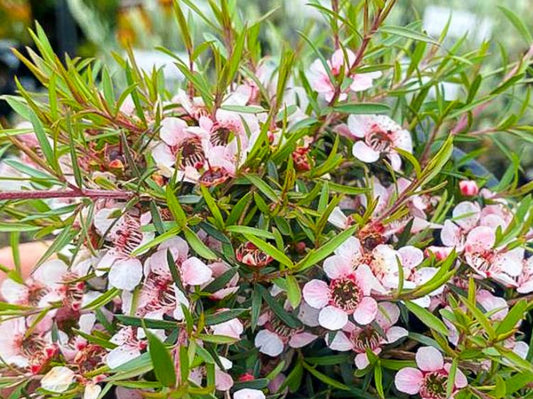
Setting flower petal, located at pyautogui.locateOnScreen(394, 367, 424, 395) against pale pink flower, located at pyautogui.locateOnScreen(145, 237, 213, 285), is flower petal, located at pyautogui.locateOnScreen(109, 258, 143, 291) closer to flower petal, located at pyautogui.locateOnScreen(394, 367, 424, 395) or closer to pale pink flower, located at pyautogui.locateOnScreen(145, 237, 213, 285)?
pale pink flower, located at pyautogui.locateOnScreen(145, 237, 213, 285)

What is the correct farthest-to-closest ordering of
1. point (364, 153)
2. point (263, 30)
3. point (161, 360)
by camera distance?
point (263, 30) < point (364, 153) < point (161, 360)

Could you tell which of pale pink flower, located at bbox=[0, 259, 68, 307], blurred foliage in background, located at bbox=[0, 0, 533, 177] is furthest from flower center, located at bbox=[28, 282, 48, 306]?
blurred foliage in background, located at bbox=[0, 0, 533, 177]

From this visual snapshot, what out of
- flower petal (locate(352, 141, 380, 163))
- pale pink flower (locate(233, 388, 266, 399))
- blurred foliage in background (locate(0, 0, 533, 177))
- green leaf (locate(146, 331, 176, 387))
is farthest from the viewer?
blurred foliage in background (locate(0, 0, 533, 177))

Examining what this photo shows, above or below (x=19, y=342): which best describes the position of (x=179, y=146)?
above

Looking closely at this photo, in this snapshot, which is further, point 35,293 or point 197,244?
point 35,293

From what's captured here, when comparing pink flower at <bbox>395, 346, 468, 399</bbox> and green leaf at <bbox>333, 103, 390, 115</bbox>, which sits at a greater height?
green leaf at <bbox>333, 103, 390, 115</bbox>

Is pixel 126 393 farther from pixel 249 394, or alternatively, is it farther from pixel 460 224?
pixel 460 224

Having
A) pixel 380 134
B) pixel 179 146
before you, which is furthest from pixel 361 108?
pixel 179 146
